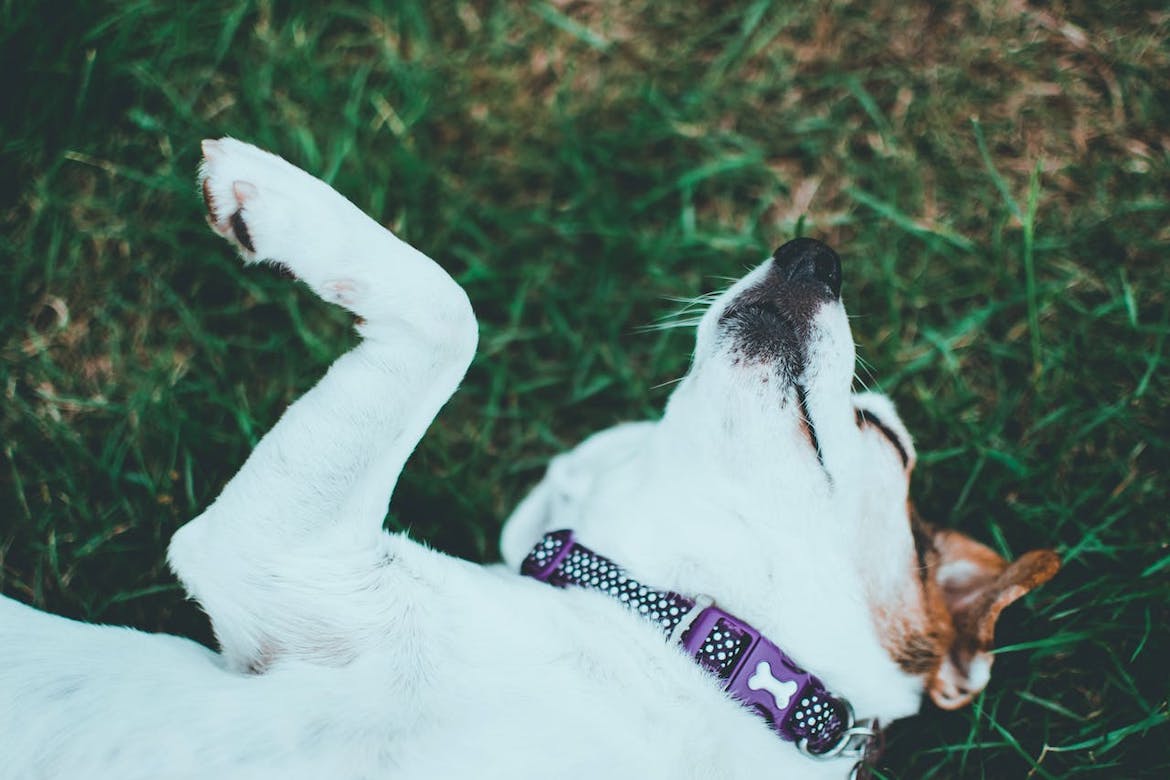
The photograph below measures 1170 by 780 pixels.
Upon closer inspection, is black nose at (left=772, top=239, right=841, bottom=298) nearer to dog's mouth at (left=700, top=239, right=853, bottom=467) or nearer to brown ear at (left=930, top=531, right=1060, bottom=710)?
dog's mouth at (left=700, top=239, right=853, bottom=467)

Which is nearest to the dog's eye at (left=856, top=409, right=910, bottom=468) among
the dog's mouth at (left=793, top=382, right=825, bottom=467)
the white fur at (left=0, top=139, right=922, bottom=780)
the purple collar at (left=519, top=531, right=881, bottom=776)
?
the white fur at (left=0, top=139, right=922, bottom=780)

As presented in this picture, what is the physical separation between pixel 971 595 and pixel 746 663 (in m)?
0.87

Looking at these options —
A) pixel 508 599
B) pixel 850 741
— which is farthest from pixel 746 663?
pixel 508 599

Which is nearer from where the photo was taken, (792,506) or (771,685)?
(771,685)

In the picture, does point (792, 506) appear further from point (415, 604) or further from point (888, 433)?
point (415, 604)

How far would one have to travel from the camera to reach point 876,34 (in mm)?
3625

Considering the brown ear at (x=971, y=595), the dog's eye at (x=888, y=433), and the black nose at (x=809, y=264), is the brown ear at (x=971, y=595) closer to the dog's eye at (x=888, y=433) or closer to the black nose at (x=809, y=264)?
the dog's eye at (x=888, y=433)

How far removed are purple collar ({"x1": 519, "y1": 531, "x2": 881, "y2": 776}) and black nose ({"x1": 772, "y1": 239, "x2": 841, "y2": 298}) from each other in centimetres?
89

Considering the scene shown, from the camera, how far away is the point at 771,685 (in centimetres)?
211

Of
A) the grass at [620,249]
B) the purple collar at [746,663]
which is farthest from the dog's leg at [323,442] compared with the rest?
the grass at [620,249]

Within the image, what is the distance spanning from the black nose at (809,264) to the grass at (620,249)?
1.03m

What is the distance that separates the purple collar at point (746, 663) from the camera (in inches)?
82.4

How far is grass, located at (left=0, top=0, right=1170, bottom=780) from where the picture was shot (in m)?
2.92

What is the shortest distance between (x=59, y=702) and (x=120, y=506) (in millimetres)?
1151
